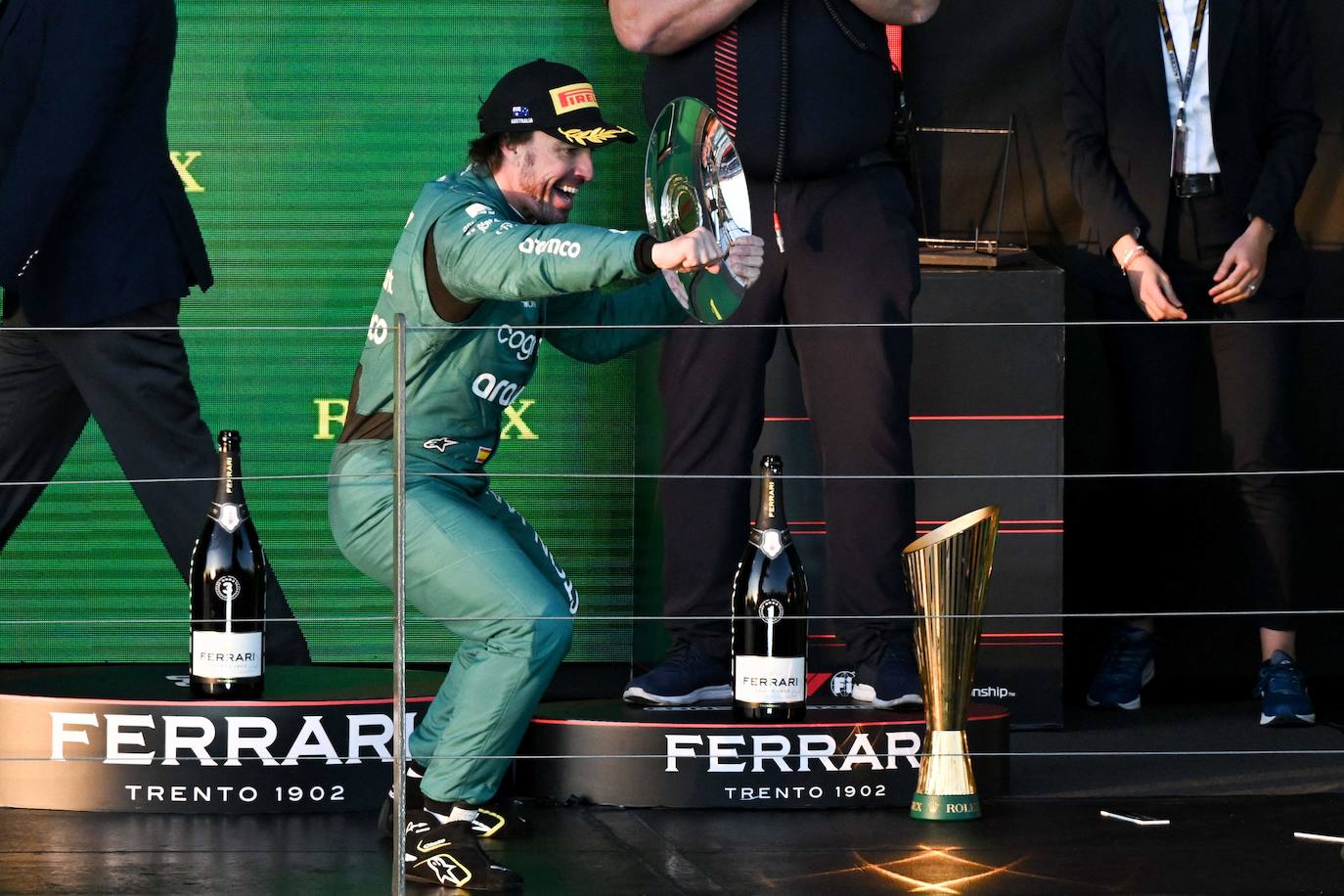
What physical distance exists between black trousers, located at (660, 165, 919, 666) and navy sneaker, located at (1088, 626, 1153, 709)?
2.70 feet

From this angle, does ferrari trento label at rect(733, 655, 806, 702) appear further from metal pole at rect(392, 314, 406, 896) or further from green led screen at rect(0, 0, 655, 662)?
green led screen at rect(0, 0, 655, 662)

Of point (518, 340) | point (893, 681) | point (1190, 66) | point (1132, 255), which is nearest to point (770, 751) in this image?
point (893, 681)

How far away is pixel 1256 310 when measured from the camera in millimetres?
4195

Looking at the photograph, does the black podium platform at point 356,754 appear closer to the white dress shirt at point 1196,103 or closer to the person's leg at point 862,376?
the person's leg at point 862,376

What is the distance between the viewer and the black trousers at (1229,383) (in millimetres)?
4191

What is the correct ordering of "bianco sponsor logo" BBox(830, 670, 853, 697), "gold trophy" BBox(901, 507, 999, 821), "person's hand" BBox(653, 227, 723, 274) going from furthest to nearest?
"bianco sponsor logo" BBox(830, 670, 853, 697) → "gold trophy" BBox(901, 507, 999, 821) → "person's hand" BBox(653, 227, 723, 274)

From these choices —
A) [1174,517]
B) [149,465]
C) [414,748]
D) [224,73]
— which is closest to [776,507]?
[414,748]

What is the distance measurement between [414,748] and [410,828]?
320 mm

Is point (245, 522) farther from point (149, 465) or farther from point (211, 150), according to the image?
point (211, 150)

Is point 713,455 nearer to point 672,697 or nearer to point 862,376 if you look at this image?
point 862,376

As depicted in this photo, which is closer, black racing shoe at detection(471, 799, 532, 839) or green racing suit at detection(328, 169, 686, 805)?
green racing suit at detection(328, 169, 686, 805)

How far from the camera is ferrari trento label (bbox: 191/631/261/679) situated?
11.3ft

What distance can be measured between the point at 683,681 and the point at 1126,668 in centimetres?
112

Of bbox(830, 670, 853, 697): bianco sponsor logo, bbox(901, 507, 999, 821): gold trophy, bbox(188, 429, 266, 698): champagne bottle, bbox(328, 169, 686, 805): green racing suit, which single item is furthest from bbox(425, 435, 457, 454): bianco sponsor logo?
bbox(830, 670, 853, 697): bianco sponsor logo
